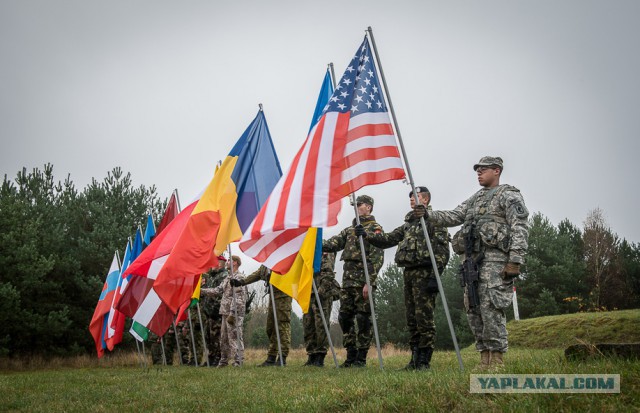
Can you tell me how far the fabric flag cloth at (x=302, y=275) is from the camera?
8.60m

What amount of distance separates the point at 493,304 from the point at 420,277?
181 centimetres

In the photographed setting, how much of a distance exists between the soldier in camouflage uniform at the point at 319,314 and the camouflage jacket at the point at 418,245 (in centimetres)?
286

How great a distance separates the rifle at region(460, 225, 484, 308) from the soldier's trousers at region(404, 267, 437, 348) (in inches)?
47.7

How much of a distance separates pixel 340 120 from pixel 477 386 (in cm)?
427

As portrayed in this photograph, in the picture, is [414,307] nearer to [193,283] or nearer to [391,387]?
[391,387]

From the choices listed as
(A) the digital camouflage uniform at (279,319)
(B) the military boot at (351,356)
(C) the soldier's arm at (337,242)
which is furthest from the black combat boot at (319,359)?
(C) the soldier's arm at (337,242)

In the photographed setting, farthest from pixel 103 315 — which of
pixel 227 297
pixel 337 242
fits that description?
pixel 337 242

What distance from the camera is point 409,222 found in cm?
807

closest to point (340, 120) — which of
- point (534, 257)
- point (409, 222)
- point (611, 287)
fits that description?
point (409, 222)

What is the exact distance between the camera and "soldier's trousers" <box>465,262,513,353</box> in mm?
5949

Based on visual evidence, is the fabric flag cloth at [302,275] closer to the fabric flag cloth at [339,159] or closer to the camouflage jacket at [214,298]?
the fabric flag cloth at [339,159]

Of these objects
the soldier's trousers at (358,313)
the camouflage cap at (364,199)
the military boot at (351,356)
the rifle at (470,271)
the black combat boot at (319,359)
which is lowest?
the black combat boot at (319,359)

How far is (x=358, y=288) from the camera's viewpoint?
9.16 m

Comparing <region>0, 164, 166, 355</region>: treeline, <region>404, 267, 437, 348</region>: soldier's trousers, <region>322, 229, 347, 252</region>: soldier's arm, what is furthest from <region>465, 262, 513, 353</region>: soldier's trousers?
<region>0, 164, 166, 355</region>: treeline
